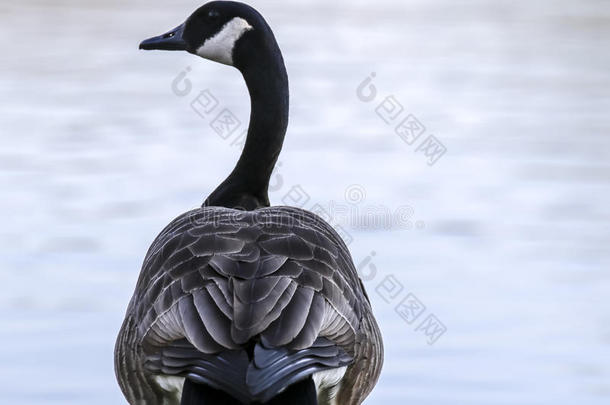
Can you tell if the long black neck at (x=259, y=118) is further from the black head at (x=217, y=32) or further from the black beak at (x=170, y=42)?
the black beak at (x=170, y=42)

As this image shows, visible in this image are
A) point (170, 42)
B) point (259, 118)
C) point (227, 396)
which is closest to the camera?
point (227, 396)

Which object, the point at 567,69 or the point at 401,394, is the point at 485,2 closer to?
the point at 567,69

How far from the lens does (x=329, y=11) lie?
13.4 m

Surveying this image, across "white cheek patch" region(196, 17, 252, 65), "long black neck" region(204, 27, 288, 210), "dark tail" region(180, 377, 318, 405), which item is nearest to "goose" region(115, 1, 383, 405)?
"dark tail" region(180, 377, 318, 405)

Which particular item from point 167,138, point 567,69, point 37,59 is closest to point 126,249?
point 167,138

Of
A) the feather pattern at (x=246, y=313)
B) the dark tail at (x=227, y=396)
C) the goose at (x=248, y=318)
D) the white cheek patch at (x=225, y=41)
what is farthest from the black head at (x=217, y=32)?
the dark tail at (x=227, y=396)

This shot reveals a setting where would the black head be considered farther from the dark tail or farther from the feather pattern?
the dark tail

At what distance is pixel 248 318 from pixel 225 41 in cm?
210

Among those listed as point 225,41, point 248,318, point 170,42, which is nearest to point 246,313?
point 248,318

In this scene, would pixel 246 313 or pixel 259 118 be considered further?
pixel 259 118

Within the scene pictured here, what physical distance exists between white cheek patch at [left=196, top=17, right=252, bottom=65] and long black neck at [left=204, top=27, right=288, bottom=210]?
0.10 ft

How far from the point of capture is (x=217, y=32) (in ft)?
18.0

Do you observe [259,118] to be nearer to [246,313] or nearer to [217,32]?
[217,32]

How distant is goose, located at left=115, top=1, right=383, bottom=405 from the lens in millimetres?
3600
